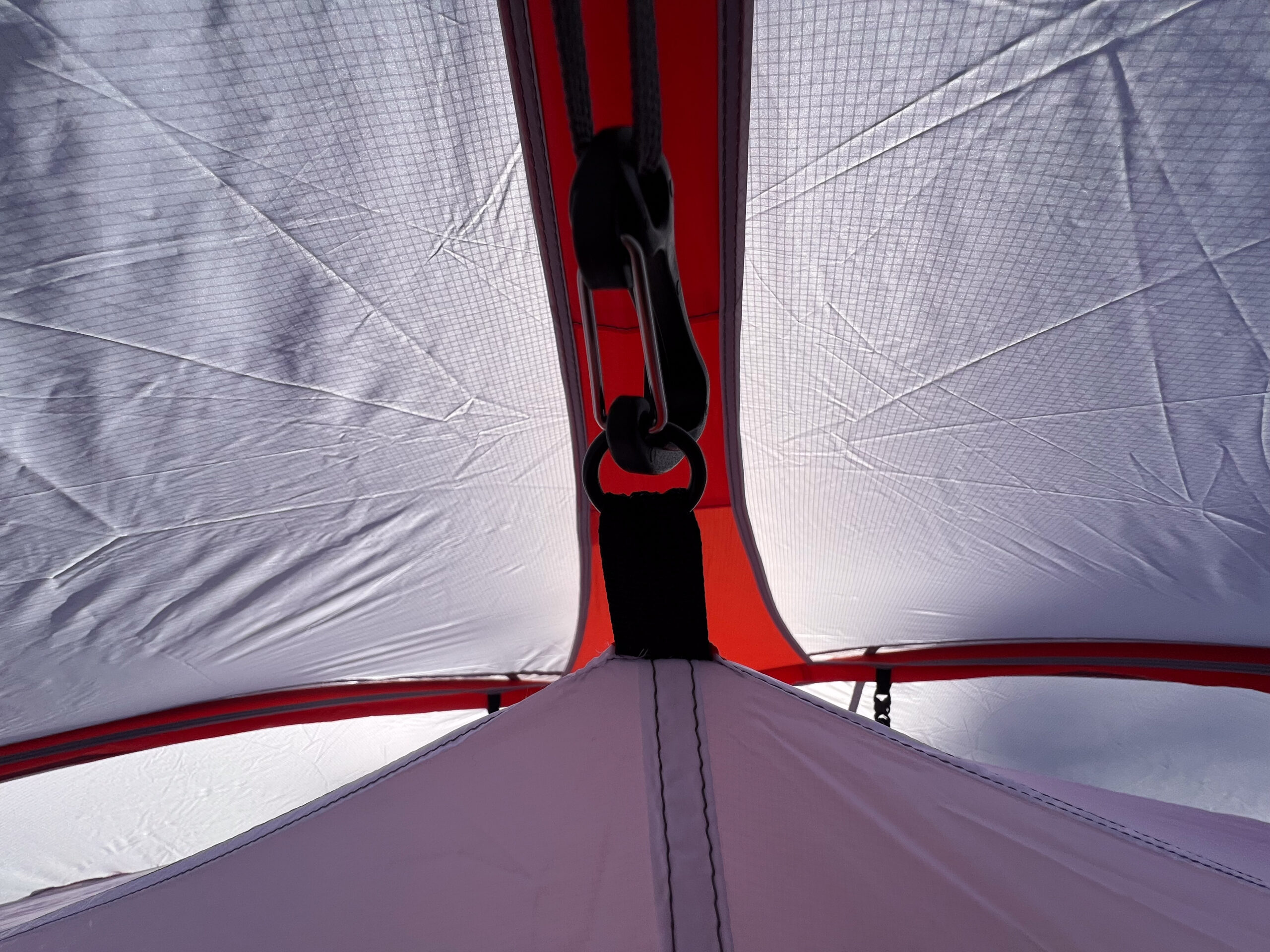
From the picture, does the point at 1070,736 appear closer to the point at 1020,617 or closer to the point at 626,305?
the point at 1020,617

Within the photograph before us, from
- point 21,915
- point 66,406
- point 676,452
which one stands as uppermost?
point 66,406

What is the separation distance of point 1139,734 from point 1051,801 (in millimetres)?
1047

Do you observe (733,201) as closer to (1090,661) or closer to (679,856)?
(679,856)

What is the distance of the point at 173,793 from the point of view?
1365mm

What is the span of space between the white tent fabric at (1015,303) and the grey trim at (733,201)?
0.01 m

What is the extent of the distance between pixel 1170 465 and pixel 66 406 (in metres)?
1.16

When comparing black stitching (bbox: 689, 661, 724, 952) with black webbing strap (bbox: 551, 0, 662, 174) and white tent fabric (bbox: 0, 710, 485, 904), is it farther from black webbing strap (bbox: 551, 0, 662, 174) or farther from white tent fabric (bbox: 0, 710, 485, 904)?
white tent fabric (bbox: 0, 710, 485, 904)

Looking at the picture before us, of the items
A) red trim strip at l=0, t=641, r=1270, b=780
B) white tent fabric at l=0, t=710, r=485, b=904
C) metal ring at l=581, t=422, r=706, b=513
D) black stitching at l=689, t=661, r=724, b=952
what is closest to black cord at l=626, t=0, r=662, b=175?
metal ring at l=581, t=422, r=706, b=513

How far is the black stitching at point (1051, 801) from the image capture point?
0.47 metres

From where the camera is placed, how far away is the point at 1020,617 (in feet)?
3.69

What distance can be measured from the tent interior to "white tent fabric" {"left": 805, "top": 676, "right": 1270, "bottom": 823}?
0.47 feet

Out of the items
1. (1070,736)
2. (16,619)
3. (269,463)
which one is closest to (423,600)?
(269,463)

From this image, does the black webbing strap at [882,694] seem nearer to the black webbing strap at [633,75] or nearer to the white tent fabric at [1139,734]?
the white tent fabric at [1139,734]

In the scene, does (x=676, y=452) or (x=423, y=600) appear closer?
(x=676, y=452)
